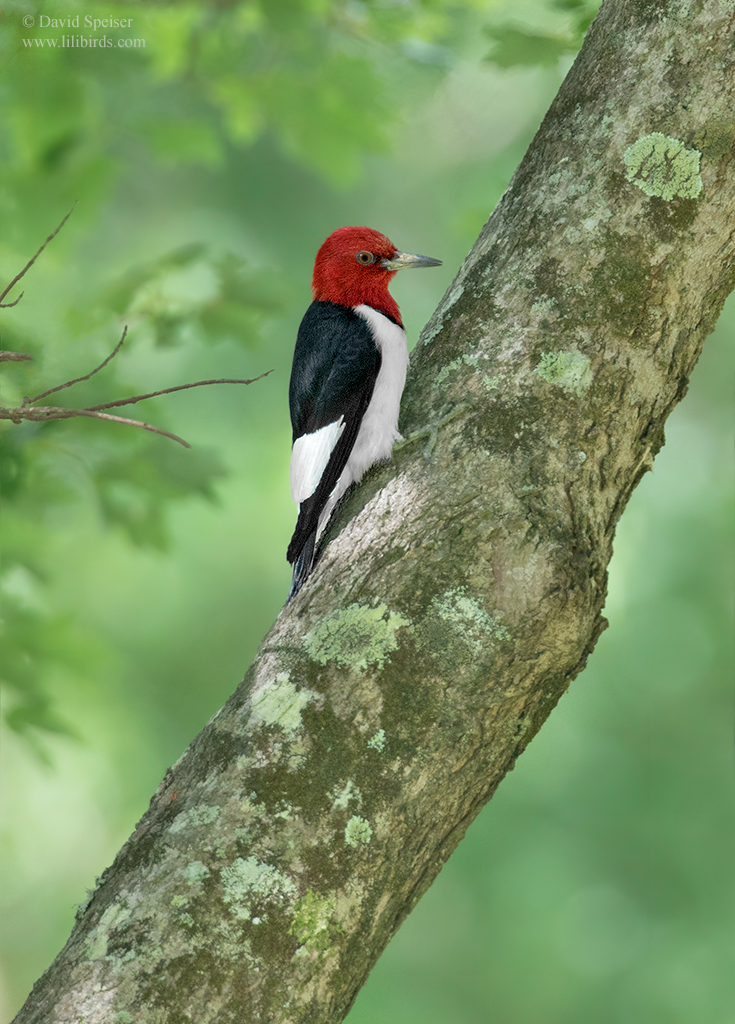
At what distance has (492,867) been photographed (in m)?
7.50

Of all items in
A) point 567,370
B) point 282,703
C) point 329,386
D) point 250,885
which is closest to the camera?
point 250,885

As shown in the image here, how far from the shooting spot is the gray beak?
2.94 metres

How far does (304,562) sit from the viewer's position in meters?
2.15

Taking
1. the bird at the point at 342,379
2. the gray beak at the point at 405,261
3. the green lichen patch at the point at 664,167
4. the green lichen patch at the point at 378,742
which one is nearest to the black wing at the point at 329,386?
the bird at the point at 342,379

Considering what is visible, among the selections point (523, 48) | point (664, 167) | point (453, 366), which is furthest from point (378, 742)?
point (523, 48)

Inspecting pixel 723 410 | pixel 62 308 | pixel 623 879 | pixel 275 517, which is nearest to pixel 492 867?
pixel 623 879

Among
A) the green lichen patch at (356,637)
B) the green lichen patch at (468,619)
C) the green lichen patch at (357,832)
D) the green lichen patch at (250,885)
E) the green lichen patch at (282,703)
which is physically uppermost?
the green lichen patch at (468,619)

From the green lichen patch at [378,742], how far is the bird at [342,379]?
0.47m

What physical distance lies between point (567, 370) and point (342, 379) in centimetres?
80

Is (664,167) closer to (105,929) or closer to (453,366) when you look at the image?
(453,366)

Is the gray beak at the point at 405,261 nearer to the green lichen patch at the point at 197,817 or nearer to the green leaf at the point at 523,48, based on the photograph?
the green leaf at the point at 523,48

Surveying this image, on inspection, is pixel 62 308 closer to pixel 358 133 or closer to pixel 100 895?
pixel 358 133

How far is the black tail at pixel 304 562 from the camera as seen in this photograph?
A: 6.91ft

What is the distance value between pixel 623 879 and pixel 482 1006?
1557 mm
